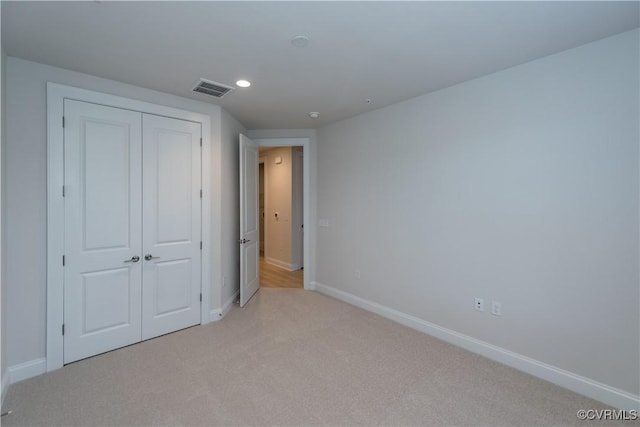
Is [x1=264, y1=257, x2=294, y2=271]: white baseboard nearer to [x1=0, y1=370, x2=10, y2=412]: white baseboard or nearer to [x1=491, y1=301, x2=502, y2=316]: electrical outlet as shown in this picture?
[x1=491, y1=301, x2=502, y2=316]: electrical outlet

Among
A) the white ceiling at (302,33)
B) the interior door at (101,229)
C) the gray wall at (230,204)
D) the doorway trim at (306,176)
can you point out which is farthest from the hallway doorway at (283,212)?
the white ceiling at (302,33)

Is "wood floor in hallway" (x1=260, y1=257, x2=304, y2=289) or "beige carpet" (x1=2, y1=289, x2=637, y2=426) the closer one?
"beige carpet" (x1=2, y1=289, x2=637, y2=426)

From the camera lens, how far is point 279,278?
17.5 ft

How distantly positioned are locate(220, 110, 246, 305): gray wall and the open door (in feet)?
0.49

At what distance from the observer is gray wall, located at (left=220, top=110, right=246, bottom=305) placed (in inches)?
143

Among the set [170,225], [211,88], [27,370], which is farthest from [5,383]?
[211,88]

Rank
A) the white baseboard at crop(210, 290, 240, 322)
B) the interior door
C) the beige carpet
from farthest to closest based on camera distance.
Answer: the white baseboard at crop(210, 290, 240, 322) → the interior door → the beige carpet

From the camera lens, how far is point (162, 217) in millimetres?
3018

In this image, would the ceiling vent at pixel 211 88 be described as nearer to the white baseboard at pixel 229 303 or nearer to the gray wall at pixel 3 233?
the gray wall at pixel 3 233

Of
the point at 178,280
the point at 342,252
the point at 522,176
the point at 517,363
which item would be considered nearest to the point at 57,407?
the point at 178,280

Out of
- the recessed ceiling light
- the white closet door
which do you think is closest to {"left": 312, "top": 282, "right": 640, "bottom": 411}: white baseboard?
the white closet door

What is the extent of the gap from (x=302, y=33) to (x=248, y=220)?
2.66 m

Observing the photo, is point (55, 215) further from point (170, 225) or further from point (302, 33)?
point (302, 33)

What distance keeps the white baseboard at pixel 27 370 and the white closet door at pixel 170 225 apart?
0.74m
